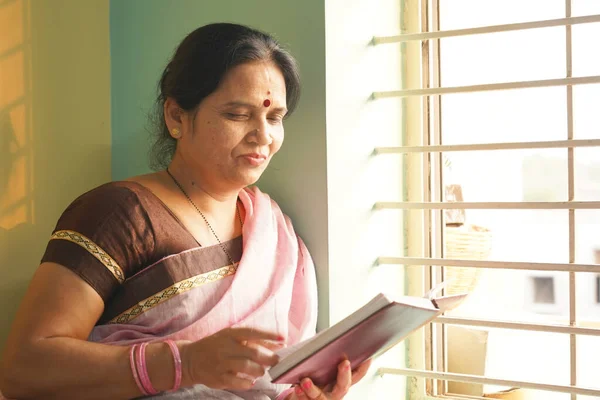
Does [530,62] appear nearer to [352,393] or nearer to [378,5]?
[378,5]

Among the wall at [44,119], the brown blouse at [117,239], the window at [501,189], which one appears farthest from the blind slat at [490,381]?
the wall at [44,119]

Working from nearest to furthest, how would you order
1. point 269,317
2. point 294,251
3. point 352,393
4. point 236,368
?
1. point 236,368
2. point 269,317
3. point 294,251
4. point 352,393

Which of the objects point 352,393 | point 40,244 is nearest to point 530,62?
point 352,393

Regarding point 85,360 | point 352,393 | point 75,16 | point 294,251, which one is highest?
point 75,16

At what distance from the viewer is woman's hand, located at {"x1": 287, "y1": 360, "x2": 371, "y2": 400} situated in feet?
4.48

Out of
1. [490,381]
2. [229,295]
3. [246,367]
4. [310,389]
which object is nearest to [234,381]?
[246,367]

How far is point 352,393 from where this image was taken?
1860mm

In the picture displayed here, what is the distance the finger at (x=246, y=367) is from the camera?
1251 mm

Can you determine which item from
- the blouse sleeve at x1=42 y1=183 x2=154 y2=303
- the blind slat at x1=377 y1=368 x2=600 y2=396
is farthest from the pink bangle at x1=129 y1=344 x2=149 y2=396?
the blind slat at x1=377 y1=368 x2=600 y2=396

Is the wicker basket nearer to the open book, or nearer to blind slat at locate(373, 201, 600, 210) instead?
blind slat at locate(373, 201, 600, 210)

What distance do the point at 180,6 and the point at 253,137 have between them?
0.59 metres

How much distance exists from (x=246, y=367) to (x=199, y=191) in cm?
53

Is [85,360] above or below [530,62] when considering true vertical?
below

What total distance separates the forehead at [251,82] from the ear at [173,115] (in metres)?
0.11
